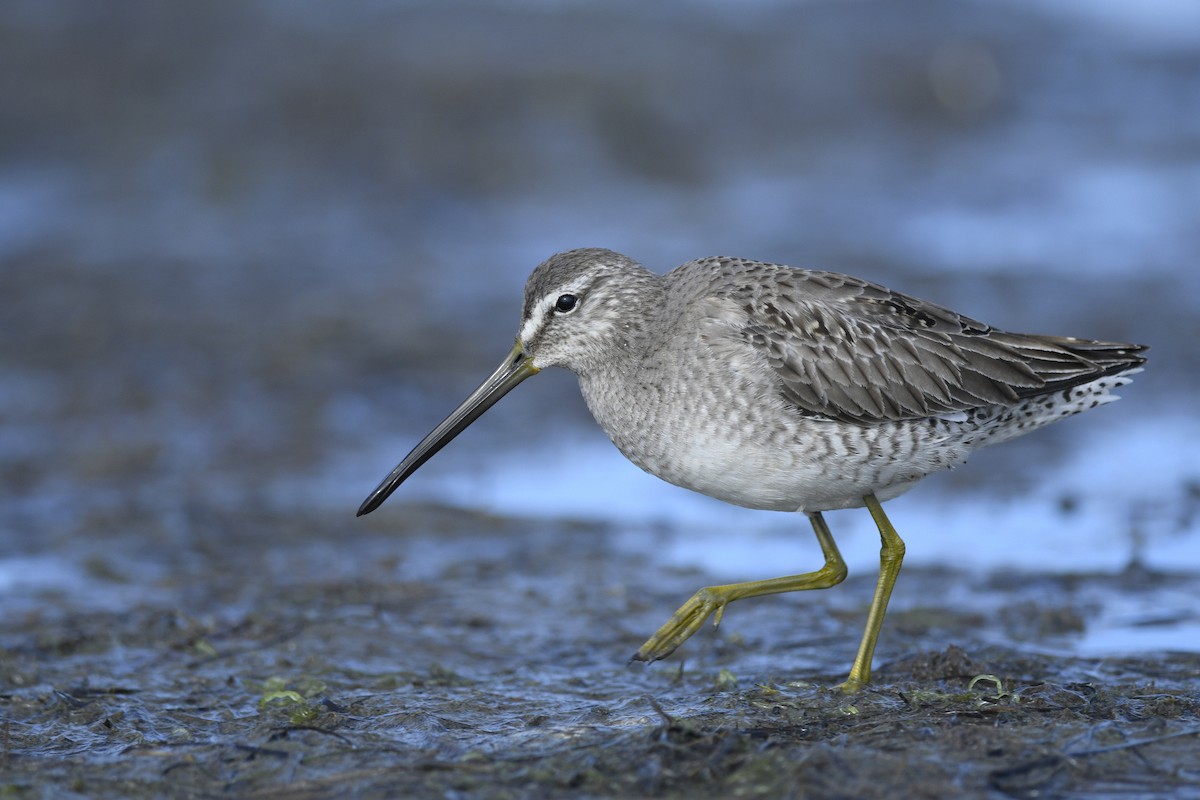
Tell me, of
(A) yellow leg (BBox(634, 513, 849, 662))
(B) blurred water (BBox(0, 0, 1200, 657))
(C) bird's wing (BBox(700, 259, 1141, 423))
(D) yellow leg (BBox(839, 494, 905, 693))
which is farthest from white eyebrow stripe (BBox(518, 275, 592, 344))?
(B) blurred water (BBox(0, 0, 1200, 657))

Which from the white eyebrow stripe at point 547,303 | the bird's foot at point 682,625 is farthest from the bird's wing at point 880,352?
the bird's foot at point 682,625

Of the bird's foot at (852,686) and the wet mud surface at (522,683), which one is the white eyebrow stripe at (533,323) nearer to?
the wet mud surface at (522,683)

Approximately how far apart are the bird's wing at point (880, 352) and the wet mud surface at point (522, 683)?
95 centimetres

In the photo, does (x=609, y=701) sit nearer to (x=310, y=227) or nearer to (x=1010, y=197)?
(x=310, y=227)

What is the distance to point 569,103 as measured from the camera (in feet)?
46.6

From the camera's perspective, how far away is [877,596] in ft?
18.4

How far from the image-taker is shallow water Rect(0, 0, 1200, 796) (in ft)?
16.5

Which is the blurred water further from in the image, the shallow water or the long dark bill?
the long dark bill

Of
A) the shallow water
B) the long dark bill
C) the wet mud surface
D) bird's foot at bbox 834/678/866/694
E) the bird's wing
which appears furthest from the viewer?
the long dark bill

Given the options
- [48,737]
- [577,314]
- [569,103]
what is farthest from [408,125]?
[48,737]

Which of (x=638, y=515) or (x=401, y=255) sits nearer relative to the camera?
(x=638, y=515)

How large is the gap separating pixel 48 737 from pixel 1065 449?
559 cm

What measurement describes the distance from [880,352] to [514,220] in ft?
24.2

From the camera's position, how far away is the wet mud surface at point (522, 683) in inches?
174
